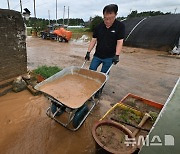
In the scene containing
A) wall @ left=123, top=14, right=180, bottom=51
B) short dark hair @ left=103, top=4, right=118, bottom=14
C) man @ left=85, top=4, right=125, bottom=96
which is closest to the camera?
short dark hair @ left=103, top=4, right=118, bottom=14

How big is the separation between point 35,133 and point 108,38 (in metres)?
2.39

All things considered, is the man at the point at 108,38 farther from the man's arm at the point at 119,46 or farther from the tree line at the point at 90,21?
the tree line at the point at 90,21

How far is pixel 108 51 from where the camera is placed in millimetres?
3664

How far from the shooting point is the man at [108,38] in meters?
3.26

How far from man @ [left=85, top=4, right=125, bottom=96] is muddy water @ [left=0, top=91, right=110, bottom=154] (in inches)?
47.9

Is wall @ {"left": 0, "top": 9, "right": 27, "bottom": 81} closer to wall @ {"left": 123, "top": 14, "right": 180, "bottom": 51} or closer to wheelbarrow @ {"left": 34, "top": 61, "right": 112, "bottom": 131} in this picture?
wheelbarrow @ {"left": 34, "top": 61, "right": 112, "bottom": 131}

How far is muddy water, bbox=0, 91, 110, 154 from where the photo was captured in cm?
259

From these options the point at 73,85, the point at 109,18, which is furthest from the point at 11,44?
the point at 109,18

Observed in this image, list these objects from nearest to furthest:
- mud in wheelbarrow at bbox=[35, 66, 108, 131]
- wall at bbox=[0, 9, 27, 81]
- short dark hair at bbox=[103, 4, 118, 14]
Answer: mud in wheelbarrow at bbox=[35, 66, 108, 131]
short dark hair at bbox=[103, 4, 118, 14]
wall at bbox=[0, 9, 27, 81]

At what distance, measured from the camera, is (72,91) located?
2.82m

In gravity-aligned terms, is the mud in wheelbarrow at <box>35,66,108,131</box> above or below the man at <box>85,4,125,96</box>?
below

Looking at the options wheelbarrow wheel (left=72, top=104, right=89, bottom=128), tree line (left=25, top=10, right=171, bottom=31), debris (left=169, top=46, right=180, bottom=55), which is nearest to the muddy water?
wheelbarrow wheel (left=72, top=104, right=89, bottom=128)

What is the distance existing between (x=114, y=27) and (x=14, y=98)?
286cm

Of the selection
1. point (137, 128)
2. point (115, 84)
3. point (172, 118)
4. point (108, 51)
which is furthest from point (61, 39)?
point (172, 118)
